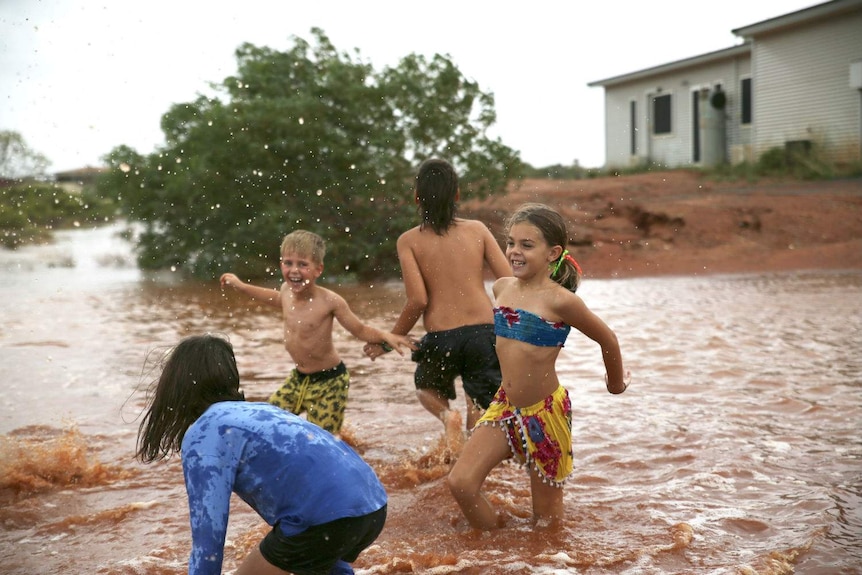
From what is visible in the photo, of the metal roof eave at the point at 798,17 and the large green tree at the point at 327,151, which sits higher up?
the metal roof eave at the point at 798,17

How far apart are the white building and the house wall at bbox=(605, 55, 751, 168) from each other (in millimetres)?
30

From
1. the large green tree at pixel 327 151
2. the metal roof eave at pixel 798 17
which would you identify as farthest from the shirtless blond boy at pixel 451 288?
the metal roof eave at pixel 798 17

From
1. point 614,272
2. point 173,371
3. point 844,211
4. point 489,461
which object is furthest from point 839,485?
point 844,211

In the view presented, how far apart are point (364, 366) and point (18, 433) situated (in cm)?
311

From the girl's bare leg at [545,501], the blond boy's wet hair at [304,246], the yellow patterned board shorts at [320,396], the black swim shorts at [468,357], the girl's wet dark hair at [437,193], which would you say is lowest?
the girl's bare leg at [545,501]

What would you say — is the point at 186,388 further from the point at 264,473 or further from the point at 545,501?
the point at 545,501

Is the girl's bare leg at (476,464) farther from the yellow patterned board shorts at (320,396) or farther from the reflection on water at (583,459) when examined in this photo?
the yellow patterned board shorts at (320,396)

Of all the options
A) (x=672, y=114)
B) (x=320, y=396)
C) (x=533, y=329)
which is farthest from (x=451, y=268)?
(x=672, y=114)

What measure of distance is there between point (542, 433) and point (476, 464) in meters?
0.30

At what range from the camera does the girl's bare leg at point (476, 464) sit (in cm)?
364

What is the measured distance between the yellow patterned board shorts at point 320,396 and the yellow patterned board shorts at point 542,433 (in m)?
1.25

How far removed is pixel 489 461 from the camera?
3658mm

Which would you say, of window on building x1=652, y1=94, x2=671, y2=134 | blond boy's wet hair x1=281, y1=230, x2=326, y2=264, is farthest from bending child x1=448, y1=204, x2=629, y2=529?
window on building x1=652, y1=94, x2=671, y2=134

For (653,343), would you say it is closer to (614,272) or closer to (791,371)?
(791,371)
